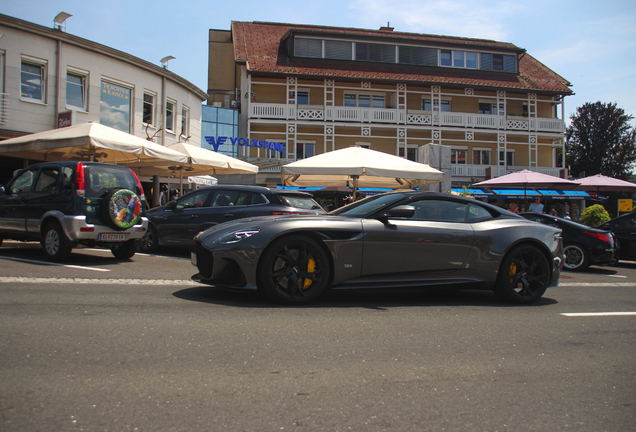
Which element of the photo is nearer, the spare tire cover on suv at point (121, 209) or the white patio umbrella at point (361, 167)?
the spare tire cover on suv at point (121, 209)

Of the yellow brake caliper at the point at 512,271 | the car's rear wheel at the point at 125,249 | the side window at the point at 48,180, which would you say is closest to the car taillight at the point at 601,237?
the yellow brake caliper at the point at 512,271

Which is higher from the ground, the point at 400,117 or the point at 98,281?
the point at 400,117

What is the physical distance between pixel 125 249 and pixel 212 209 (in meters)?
1.80

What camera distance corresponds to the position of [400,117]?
30.6 metres

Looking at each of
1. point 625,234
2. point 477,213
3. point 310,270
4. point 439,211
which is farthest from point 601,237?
point 310,270

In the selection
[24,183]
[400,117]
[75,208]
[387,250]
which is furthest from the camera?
[400,117]

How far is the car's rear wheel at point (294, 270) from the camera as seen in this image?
4.91 meters

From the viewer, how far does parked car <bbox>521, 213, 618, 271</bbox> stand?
10.4 m

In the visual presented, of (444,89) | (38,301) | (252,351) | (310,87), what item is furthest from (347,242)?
(444,89)

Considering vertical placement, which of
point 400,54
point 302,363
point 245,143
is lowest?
point 302,363

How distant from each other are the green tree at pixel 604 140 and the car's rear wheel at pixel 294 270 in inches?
1941

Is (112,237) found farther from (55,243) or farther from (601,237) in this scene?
(601,237)

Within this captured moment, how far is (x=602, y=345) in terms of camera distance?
4.05 metres

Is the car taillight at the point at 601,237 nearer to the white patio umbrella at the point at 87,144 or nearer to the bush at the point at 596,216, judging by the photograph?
the bush at the point at 596,216
